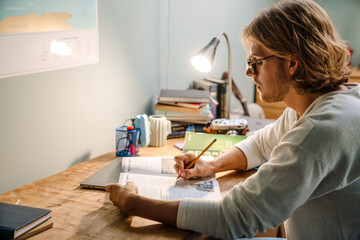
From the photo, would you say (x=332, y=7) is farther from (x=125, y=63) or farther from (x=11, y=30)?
(x=11, y=30)

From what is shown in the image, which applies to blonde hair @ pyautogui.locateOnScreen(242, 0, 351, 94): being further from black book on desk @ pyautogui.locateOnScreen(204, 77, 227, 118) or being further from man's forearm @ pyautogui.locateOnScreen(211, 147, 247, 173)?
black book on desk @ pyautogui.locateOnScreen(204, 77, 227, 118)

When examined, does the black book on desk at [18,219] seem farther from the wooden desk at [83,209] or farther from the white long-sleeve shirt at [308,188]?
the white long-sleeve shirt at [308,188]

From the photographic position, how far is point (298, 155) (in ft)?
3.06

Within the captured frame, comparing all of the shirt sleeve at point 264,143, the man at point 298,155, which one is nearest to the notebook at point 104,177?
the man at point 298,155

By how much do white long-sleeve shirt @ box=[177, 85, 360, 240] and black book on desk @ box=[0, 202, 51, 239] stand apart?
39cm

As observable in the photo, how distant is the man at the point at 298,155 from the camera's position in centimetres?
94

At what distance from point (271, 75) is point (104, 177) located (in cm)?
71

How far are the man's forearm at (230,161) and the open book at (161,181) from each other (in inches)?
3.4

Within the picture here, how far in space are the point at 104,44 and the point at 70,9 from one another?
0.89 feet

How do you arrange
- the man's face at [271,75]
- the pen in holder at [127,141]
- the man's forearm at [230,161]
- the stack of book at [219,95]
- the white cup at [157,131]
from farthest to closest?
the stack of book at [219,95] < the white cup at [157,131] < the pen in holder at [127,141] < the man's forearm at [230,161] < the man's face at [271,75]

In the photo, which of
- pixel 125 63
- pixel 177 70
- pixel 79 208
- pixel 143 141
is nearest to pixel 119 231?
pixel 79 208

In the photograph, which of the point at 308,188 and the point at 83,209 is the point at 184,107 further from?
the point at 308,188

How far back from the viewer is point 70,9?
1.46 metres

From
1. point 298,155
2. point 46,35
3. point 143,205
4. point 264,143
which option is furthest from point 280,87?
point 46,35
